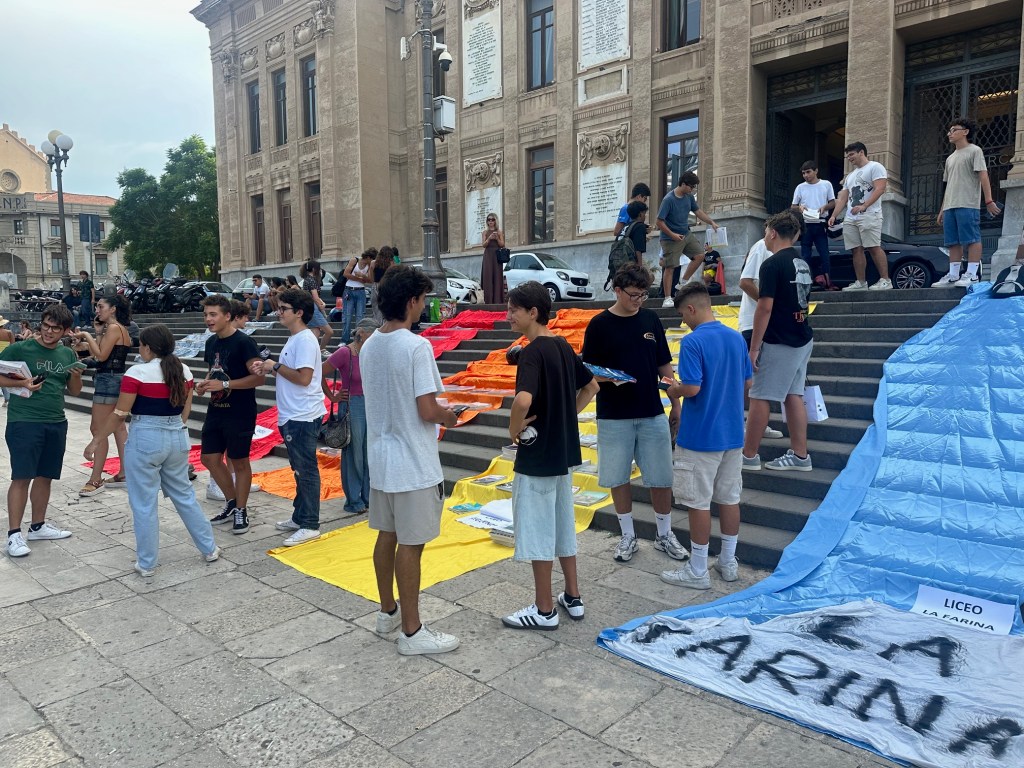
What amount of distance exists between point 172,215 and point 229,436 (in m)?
44.1

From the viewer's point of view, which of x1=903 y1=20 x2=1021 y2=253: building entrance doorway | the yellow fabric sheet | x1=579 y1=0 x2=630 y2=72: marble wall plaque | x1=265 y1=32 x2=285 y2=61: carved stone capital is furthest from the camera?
x1=265 y1=32 x2=285 y2=61: carved stone capital

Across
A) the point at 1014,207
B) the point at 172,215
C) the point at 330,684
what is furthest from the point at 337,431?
the point at 172,215

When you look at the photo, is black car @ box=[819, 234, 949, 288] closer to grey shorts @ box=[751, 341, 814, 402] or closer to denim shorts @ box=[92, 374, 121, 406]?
grey shorts @ box=[751, 341, 814, 402]

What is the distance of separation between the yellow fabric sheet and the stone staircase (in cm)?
97

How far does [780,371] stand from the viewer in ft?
18.1

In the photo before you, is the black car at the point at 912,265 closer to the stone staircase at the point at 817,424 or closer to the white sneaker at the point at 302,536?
the stone staircase at the point at 817,424

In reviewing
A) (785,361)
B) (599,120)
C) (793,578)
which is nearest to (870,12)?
(599,120)

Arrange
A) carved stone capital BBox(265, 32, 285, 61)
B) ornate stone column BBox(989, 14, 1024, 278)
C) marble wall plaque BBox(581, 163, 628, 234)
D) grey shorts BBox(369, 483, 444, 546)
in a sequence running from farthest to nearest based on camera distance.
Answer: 1. carved stone capital BBox(265, 32, 285, 61)
2. marble wall plaque BBox(581, 163, 628, 234)
3. ornate stone column BBox(989, 14, 1024, 278)
4. grey shorts BBox(369, 483, 444, 546)

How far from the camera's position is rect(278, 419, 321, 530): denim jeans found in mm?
5824

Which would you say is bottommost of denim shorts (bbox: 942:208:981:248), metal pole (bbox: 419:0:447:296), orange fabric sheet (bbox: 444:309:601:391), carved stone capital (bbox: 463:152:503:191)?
orange fabric sheet (bbox: 444:309:601:391)

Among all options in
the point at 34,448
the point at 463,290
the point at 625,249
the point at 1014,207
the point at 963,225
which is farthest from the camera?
the point at 463,290

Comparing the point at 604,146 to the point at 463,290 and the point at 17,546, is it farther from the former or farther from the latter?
the point at 17,546

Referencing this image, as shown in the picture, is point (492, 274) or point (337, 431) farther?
point (492, 274)

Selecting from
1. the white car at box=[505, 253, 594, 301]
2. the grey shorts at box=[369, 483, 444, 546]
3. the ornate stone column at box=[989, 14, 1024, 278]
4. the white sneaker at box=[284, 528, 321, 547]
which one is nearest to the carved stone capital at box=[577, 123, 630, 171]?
the white car at box=[505, 253, 594, 301]
